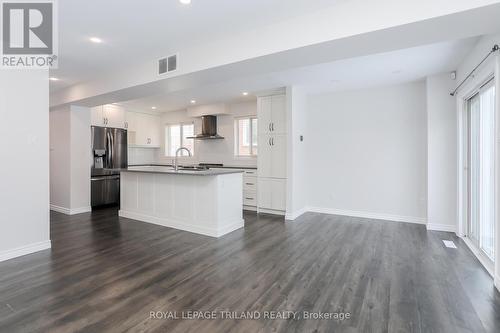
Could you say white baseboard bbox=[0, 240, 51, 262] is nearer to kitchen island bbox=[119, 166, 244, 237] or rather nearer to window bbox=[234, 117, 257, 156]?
Result: kitchen island bbox=[119, 166, 244, 237]

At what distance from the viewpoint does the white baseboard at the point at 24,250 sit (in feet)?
10.1

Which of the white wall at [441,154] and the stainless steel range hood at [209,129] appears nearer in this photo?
the white wall at [441,154]

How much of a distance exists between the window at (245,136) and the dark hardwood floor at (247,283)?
10.5 feet

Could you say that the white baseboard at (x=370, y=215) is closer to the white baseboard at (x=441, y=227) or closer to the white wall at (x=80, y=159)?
the white baseboard at (x=441, y=227)

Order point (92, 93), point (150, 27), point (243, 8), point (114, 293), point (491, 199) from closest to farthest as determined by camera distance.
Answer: point (114, 293), point (243, 8), point (150, 27), point (491, 199), point (92, 93)

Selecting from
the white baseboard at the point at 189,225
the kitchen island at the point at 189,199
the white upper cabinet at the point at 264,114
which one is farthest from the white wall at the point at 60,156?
the white upper cabinet at the point at 264,114

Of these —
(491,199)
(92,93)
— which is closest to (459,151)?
(491,199)

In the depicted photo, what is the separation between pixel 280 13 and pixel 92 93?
376cm

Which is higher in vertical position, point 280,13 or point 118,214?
point 280,13

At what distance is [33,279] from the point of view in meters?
2.57

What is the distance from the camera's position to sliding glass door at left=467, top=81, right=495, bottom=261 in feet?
9.91

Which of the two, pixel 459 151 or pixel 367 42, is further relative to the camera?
pixel 459 151

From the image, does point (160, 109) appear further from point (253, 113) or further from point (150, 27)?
point (150, 27)

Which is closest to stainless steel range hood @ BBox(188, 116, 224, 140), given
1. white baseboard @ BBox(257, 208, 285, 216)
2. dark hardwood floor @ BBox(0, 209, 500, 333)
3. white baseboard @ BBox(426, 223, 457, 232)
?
white baseboard @ BBox(257, 208, 285, 216)
